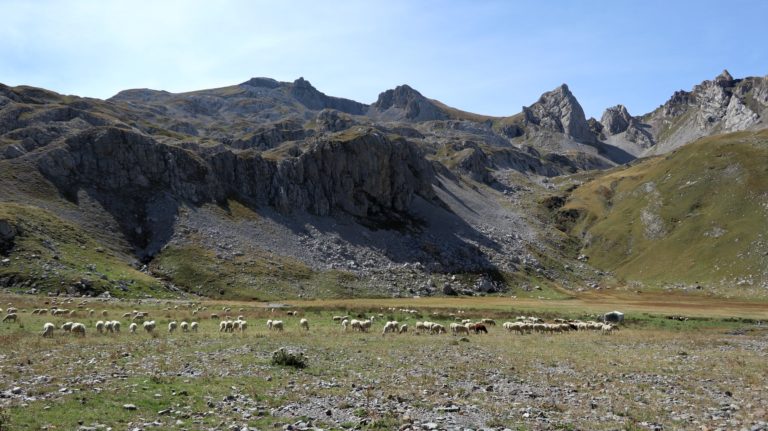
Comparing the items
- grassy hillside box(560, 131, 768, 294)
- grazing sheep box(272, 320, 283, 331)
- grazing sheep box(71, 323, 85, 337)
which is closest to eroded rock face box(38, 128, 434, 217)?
grassy hillside box(560, 131, 768, 294)

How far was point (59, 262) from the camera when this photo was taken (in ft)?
284

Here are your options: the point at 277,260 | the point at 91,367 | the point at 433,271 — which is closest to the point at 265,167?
the point at 277,260

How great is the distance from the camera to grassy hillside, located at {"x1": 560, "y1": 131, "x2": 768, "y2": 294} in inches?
4889

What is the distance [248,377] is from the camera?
81.1 feet

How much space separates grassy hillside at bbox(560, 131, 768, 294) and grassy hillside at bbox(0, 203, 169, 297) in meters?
125

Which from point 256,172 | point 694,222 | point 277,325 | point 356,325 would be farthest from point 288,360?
point 694,222

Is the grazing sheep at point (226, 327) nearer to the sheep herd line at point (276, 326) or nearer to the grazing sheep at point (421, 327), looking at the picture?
the sheep herd line at point (276, 326)

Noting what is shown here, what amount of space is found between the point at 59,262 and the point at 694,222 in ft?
518

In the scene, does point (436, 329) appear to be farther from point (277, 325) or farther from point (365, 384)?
point (365, 384)

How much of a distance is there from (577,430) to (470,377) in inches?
374

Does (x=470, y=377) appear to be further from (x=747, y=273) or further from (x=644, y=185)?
(x=644, y=185)

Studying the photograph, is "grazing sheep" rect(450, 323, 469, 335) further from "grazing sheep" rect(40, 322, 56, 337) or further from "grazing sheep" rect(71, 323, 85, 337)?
"grazing sheep" rect(40, 322, 56, 337)

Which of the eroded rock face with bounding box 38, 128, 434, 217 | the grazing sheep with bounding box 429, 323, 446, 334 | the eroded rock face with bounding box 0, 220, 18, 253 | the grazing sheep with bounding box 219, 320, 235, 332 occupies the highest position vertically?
the eroded rock face with bounding box 38, 128, 434, 217

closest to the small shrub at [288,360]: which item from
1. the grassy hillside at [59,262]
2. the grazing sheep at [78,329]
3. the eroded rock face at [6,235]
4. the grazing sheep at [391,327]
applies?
the grazing sheep at [78,329]
